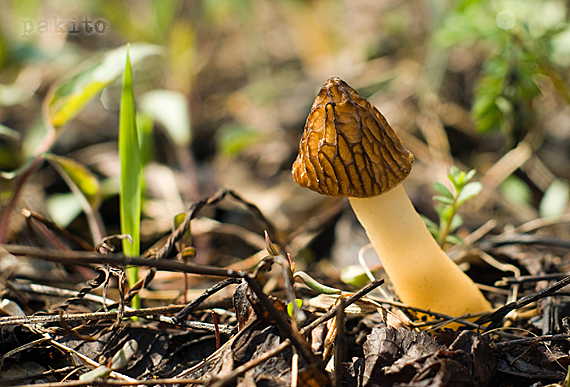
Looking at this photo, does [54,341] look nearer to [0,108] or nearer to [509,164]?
[509,164]

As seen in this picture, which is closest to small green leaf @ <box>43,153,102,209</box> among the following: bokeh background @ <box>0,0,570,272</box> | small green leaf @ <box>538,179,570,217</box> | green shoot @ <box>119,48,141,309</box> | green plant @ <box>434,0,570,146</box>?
bokeh background @ <box>0,0,570,272</box>

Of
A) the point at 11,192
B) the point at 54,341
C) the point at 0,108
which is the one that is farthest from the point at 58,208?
the point at 0,108

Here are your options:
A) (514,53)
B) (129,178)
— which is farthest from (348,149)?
(514,53)

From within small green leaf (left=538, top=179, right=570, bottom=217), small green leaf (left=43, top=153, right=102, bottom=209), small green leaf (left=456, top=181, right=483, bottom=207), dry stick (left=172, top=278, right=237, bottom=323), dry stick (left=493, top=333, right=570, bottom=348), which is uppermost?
small green leaf (left=43, top=153, right=102, bottom=209)

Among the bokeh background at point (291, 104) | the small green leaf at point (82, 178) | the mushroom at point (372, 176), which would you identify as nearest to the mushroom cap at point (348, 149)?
the mushroom at point (372, 176)

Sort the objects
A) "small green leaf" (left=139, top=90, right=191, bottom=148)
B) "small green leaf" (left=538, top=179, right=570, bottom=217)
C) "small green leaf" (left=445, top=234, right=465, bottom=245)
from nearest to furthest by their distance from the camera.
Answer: "small green leaf" (left=445, top=234, right=465, bottom=245) → "small green leaf" (left=538, top=179, right=570, bottom=217) → "small green leaf" (left=139, top=90, right=191, bottom=148)

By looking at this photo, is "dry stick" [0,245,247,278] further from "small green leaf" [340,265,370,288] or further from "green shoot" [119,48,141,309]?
"small green leaf" [340,265,370,288]

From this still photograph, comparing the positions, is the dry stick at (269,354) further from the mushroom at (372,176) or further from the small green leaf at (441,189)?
the small green leaf at (441,189)
